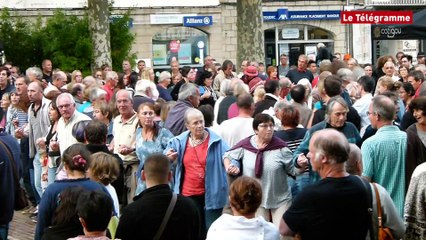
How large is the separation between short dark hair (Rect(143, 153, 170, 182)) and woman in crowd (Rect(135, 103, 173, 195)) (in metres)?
3.41

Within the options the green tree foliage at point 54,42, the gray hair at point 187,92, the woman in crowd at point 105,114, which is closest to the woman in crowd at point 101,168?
the gray hair at point 187,92

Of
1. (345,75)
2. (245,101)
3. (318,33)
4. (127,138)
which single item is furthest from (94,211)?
(318,33)

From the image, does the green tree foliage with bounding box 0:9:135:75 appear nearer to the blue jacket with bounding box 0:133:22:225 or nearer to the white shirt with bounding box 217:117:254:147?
the white shirt with bounding box 217:117:254:147

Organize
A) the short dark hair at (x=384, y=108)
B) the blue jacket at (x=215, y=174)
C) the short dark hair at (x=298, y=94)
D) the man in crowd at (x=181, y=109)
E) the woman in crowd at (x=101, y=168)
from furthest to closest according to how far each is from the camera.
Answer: the short dark hair at (x=298, y=94) < the man in crowd at (x=181, y=109) < the blue jacket at (x=215, y=174) < the short dark hair at (x=384, y=108) < the woman in crowd at (x=101, y=168)

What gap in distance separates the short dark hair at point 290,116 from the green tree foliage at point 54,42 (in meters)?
14.6

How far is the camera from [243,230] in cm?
626

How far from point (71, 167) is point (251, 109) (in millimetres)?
3617

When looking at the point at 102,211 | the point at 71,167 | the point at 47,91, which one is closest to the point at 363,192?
the point at 102,211

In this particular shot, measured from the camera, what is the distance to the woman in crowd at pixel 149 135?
10.4 meters

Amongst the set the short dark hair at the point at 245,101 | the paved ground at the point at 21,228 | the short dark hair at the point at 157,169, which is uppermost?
the short dark hair at the point at 245,101

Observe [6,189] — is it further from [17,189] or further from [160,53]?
[160,53]

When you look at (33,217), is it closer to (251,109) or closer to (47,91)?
(47,91)

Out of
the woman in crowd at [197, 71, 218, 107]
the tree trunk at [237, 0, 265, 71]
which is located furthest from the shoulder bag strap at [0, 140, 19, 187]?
the tree trunk at [237, 0, 265, 71]

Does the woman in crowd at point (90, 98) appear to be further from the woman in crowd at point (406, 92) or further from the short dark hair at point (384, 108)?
the short dark hair at point (384, 108)
